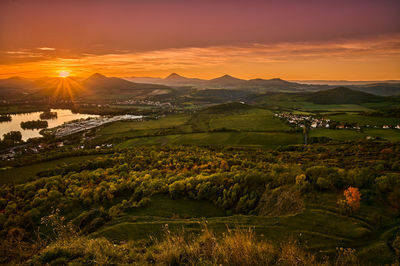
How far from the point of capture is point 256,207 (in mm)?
15773

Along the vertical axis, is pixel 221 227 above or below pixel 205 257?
below

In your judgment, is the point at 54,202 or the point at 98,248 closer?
the point at 98,248

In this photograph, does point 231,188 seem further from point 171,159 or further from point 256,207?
point 171,159

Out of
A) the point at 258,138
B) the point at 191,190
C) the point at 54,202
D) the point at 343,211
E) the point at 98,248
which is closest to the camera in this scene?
the point at 98,248

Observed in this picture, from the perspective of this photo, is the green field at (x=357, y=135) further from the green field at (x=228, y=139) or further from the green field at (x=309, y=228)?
the green field at (x=309, y=228)

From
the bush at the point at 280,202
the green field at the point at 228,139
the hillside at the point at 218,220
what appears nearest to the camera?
the hillside at the point at 218,220

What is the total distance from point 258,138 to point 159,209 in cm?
6476

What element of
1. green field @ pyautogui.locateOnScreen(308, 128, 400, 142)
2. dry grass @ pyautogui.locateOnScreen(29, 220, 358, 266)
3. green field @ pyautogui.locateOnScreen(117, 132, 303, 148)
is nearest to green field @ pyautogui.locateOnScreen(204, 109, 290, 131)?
green field @ pyautogui.locateOnScreen(117, 132, 303, 148)

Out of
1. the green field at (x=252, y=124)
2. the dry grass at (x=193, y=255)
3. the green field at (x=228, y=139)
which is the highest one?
the dry grass at (x=193, y=255)

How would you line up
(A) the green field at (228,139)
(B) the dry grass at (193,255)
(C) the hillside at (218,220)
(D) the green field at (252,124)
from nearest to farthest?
1. (B) the dry grass at (193,255)
2. (C) the hillside at (218,220)
3. (A) the green field at (228,139)
4. (D) the green field at (252,124)

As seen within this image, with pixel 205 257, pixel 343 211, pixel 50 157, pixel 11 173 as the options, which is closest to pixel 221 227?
pixel 205 257

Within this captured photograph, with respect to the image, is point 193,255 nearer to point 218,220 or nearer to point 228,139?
point 218,220

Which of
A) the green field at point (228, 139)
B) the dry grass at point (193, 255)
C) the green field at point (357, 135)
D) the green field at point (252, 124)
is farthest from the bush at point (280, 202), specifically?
the green field at point (252, 124)

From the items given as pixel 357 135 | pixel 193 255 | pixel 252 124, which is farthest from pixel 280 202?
pixel 252 124
